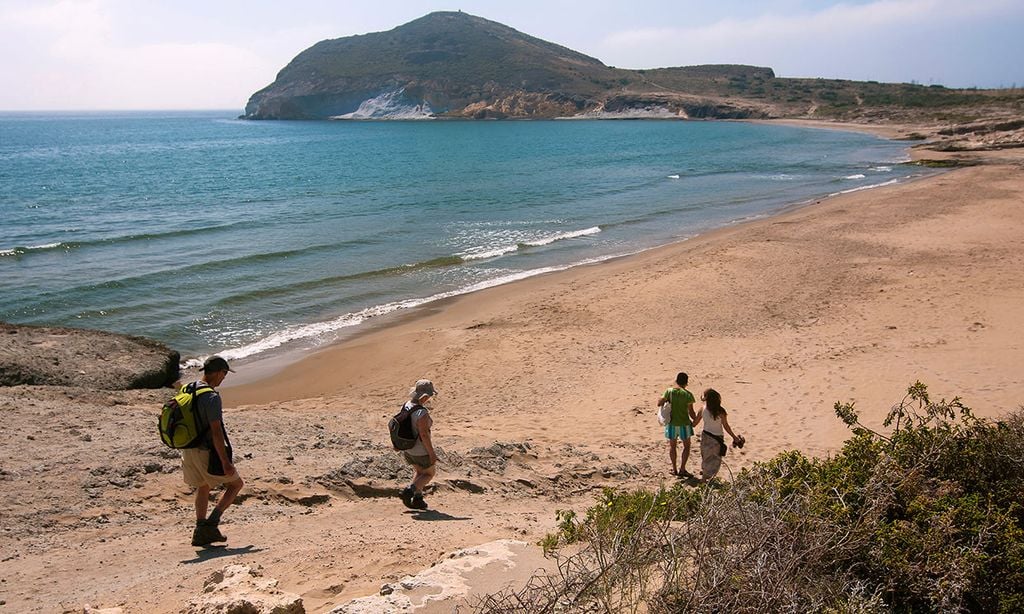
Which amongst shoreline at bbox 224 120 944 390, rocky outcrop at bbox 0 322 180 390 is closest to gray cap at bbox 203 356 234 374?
rocky outcrop at bbox 0 322 180 390

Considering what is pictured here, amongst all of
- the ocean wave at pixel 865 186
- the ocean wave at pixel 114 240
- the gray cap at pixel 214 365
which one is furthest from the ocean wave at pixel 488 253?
the ocean wave at pixel 865 186

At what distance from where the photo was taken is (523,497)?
7.52 m

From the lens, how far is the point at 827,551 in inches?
154

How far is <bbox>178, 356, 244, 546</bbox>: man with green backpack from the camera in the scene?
5613mm

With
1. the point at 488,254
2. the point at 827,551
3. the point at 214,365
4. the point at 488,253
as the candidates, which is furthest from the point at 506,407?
the point at 488,253

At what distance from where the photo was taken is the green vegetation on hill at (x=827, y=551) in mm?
3666

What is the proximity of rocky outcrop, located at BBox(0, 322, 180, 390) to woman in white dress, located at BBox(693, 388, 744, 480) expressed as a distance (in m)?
9.17

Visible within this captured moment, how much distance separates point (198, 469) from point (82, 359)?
735cm

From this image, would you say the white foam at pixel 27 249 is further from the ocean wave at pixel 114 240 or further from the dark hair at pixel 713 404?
the dark hair at pixel 713 404

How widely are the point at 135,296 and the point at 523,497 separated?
1484 centimetres

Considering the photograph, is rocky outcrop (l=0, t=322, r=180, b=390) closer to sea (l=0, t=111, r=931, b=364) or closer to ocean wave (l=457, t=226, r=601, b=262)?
sea (l=0, t=111, r=931, b=364)

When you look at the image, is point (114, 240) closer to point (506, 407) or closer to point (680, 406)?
point (506, 407)

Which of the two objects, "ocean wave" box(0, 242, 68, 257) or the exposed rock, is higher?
"ocean wave" box(0, 242, 68, 257)

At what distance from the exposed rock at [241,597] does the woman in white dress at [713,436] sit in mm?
5250
